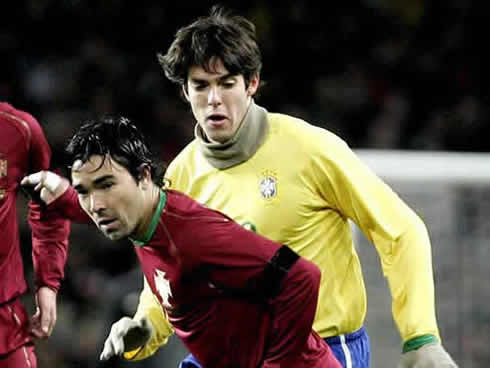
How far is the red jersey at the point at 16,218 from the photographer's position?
3.28m

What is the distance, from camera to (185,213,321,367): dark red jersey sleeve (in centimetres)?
273

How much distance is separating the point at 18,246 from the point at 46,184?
205 mm

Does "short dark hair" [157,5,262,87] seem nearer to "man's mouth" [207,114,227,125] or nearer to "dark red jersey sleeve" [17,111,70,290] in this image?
"man's mouth" [207,114,227,125]

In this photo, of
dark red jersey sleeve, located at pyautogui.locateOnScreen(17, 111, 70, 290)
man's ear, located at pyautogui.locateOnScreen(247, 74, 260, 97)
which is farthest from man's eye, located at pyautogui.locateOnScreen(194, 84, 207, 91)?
dark red jersey sleeve, located at pyautogui.locateOnScreen(17, 111, 70, 290)

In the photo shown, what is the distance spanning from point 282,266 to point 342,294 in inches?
19.6

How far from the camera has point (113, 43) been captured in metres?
7.65

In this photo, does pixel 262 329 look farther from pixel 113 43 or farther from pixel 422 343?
pixel 113 43

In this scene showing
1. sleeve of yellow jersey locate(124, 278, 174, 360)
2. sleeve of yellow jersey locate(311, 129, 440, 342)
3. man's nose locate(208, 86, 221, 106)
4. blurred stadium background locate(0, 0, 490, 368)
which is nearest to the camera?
sleeve of yellow jersey locate(311, 129, 440, 342)

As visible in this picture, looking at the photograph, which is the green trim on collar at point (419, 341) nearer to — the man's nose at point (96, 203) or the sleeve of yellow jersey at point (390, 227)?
the sleeve of yellow jersey at point (390, 227)

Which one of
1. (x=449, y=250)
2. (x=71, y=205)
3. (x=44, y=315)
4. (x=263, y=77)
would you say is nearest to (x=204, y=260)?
(x=71, y=205)

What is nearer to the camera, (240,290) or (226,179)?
(240,290)

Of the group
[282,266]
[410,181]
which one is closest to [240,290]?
[282,266]

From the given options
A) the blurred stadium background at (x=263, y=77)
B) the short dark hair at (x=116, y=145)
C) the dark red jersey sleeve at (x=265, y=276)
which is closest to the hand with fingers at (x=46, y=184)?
the short dark hair at (x=116, y=145)

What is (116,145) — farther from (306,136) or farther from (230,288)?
(306,136)
